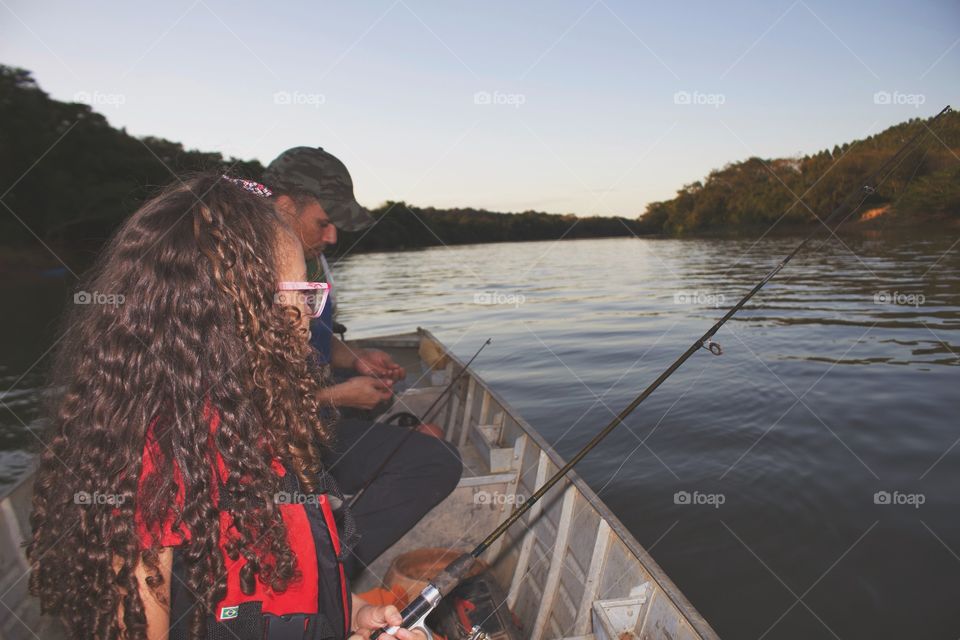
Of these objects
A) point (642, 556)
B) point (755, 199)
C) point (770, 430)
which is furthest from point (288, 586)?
point (755, 199)

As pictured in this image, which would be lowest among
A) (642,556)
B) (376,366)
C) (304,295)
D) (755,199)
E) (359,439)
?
(642,556)

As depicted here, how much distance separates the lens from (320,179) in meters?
4.38

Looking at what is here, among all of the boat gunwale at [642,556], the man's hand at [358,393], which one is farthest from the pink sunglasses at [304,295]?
the man's hand at [358,393]

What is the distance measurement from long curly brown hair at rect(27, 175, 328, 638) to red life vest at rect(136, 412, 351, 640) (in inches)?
1.0

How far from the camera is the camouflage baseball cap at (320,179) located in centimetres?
421

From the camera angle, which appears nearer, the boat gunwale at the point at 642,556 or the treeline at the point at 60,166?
the boat gunwale at the point at 642,556

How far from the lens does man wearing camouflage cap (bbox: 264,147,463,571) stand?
3.45 m

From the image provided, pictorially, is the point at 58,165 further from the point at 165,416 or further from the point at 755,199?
the point at 755,199

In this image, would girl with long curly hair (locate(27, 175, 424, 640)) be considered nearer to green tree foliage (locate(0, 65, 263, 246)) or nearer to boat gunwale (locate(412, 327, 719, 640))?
boat gunwale (locate(412, 327, 719, 640))

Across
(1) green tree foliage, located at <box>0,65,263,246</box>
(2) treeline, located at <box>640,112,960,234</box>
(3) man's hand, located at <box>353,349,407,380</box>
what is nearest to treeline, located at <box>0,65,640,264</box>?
(1) green tree foliage, located at <box>0,65,263,246</box>

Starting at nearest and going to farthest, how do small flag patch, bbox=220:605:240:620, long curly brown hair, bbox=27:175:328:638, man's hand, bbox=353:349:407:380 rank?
long curly brown hair, bbox=27:175:328:638 → small flag patch, bbox=220:605:240:620 → man's hand, bbox=353:349:407:380

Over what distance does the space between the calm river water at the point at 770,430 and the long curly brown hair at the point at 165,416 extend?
431cm

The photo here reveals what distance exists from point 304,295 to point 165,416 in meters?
0.55

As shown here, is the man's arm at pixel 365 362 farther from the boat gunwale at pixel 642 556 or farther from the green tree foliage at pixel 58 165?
the green tree foliage at pixel 58 165
